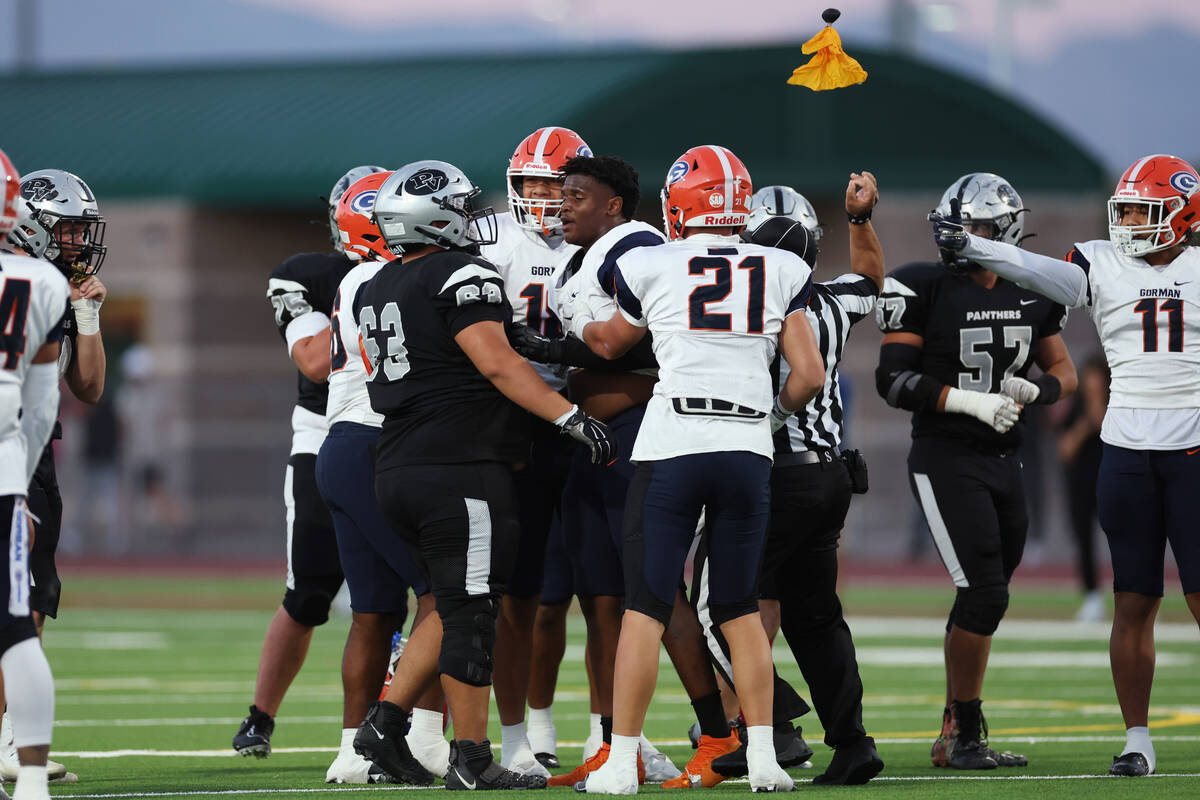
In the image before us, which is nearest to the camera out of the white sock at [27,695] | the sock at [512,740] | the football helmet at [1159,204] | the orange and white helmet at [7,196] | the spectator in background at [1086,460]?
the white sock at [27,695]

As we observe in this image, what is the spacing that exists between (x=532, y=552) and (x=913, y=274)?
2.16 m

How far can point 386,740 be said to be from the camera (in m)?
7.27

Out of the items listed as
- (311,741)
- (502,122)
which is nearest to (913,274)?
(311,741)

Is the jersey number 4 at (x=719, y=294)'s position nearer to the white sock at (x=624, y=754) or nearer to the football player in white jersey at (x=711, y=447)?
the football player in white jersey at (x=711, y=447)

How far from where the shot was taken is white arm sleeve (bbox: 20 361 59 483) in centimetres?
626

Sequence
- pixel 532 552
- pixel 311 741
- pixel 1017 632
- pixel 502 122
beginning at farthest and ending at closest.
Answer: pixel 502 122, pixel 1017 632, pixel 311 741, pixel 532 552

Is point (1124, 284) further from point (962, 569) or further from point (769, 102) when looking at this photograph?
point (769, 102)

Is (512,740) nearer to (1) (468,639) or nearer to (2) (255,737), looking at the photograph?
(1) (468,639)

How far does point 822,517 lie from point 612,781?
1.39 meters

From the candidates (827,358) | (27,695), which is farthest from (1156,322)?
(27,695)

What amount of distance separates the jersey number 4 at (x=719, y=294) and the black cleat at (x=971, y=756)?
2.22 metres

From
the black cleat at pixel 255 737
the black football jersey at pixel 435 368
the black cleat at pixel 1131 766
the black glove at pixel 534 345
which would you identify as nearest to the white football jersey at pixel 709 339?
the black glove at pixel 534 345

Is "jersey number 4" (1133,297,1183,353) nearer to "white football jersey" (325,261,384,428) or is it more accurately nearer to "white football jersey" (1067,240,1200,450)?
"white football jersey" (1067,240,1200,450)

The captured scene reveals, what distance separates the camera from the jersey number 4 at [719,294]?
6.93 metres
